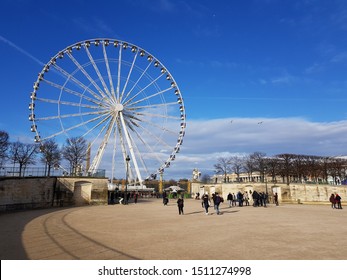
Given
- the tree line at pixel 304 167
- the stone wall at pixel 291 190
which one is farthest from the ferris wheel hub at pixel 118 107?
the tree line at pixel 304 167

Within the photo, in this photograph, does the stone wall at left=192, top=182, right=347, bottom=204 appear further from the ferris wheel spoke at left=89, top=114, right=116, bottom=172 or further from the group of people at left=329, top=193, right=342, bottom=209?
the ferris wheel spoke at left=89, top=114, right=116, bottom=172

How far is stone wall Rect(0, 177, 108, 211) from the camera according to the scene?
21922 mm

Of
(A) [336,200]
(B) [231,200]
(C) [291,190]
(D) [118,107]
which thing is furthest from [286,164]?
(D) [118,107]

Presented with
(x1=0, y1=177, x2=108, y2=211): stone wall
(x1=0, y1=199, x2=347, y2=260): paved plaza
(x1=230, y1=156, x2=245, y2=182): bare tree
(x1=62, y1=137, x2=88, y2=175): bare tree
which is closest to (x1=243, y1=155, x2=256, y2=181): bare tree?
(x1=230, y1=156, x2=245, y2=182): bare tree

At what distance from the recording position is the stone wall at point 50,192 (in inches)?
863

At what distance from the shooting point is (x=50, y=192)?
1035 inches

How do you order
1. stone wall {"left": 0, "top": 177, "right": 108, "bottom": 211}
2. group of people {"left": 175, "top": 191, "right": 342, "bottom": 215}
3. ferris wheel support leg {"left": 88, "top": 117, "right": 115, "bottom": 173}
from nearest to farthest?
group of people {"left": 175, "top": 191, "right": 342, "bottom": 215} → stone wall {"left": 0, "top": 177, "right": 108, "bottom": 211} → ferris wheel support leg {"left": 88, "top": 117, "right": 115, "bottom": 173}

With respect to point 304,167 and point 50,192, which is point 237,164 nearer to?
point 304,167

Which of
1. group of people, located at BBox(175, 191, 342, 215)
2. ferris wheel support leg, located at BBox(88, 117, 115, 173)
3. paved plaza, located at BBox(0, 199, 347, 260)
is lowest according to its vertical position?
paved plaza, located at BBox(0, 199, 347, 260)

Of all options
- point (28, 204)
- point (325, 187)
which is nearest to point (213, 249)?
point (28, 204)
